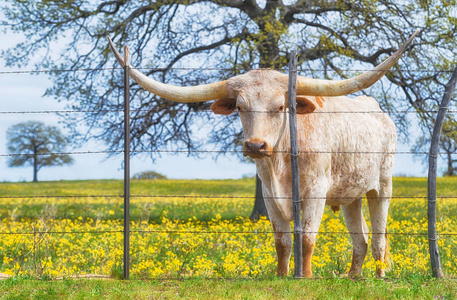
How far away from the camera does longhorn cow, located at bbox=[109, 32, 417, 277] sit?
6.04 meters

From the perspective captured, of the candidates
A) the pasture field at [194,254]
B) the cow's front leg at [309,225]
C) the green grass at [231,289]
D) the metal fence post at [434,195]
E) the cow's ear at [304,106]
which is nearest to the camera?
the green grass at [231,289]

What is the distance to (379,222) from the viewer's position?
8133mm

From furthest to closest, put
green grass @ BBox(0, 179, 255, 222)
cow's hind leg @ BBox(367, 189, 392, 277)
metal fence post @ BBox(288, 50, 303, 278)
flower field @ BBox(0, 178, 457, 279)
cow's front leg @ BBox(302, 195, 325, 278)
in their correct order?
green grass @ BBox(0, 179, 255, 222)
cow's hind leg @ BBox(367, 189, 392, 277)
flower field @ BBox(0, 178, 457, 279)
cow's front leg @ BBox(302, 195, 325, 278)
metal fence post @ BBox(288, 50, 303, 278)

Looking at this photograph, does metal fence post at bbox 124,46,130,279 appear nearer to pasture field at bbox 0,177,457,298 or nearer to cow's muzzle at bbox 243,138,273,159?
pasture field at bbox 0,177,457,298

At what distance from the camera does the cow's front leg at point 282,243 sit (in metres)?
6.53

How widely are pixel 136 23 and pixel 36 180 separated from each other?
26575mm

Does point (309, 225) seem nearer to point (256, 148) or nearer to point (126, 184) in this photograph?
point (256, 148)

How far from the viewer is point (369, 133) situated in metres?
7.94

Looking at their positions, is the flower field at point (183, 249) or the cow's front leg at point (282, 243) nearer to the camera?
the cow's front leg at point (282, 243)

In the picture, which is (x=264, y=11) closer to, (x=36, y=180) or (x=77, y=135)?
(x=77, y=135)

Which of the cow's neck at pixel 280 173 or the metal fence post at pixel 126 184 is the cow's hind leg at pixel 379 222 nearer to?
the cow's neck at pixel 280 173

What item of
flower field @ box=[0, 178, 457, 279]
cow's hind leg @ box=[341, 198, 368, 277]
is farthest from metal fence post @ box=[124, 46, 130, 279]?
cow's hind leg @ box=[341, 198, 368, 277]

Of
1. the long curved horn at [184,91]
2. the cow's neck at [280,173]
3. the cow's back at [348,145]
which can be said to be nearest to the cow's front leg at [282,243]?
the cow's neck at [280,173]

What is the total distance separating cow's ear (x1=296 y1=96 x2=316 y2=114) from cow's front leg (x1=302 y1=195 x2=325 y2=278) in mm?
995
